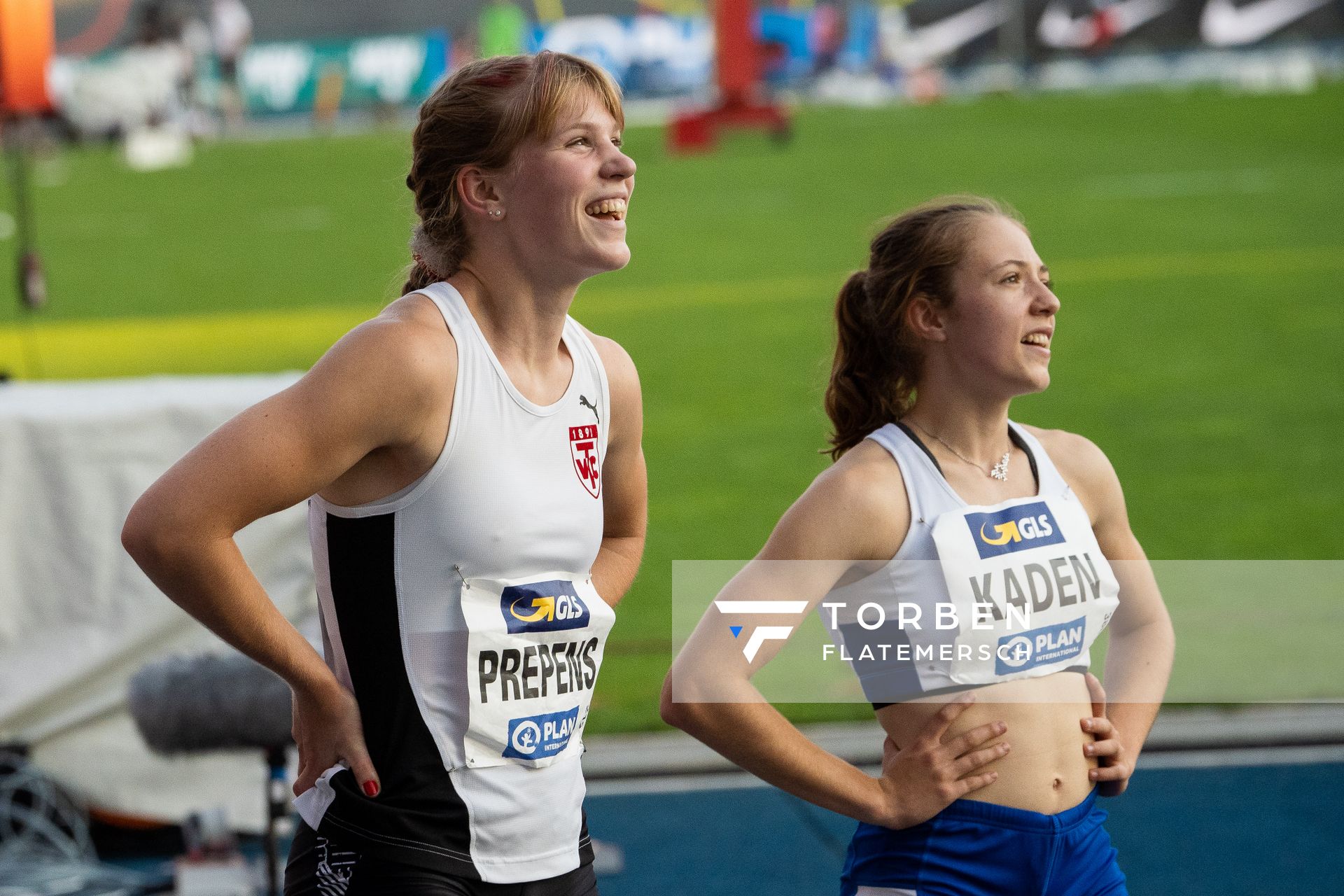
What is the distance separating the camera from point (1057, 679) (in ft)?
8.26

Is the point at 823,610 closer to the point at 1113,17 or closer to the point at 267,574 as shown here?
the point at 267,574

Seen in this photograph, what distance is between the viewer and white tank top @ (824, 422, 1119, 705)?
2422 mm

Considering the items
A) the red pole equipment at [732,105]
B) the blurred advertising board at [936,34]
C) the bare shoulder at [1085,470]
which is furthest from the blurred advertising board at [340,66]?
the bare shoulder at [1085,470]

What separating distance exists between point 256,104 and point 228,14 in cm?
212

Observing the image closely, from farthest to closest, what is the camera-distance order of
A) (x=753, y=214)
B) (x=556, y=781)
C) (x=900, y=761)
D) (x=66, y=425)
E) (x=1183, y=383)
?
(x=753, y=214)
(x=1183, y=383)
(x=66, y=425)
(x=900, y=761)
(x=556, y=781)

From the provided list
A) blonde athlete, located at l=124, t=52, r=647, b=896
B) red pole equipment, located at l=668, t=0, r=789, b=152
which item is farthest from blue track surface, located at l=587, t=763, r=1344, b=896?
red pole equipment, located at l=668, t=0, r=789, b=152

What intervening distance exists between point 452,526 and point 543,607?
18 cm

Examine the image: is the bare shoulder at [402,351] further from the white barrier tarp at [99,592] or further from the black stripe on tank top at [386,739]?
the white barrier tarp at [99,592]

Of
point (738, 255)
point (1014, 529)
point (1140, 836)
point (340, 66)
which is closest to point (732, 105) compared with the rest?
point (738, 255)

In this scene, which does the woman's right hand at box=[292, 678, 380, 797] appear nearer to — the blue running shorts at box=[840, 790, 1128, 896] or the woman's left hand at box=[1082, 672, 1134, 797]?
the blue running shorts at box=[840, 790, 1128, 896]

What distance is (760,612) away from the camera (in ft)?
8.07

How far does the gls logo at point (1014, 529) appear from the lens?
246 cm

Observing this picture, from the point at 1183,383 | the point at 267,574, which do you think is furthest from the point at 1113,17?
the point at 267,574

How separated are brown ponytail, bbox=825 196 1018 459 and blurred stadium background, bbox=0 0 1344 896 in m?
0.12
